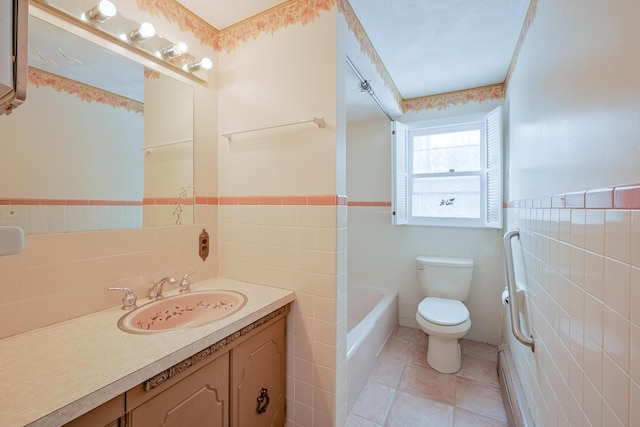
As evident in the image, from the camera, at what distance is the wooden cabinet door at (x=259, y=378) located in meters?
1.10

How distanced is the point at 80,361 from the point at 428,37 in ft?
7.54

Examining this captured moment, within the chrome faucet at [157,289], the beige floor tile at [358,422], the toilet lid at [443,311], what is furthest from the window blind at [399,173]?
the chrome faucet at [157,289]

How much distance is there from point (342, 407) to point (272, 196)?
119cm

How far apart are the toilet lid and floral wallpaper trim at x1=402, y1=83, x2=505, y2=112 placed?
5.98 feet

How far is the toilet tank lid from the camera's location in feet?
7.70

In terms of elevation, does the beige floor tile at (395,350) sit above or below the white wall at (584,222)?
below

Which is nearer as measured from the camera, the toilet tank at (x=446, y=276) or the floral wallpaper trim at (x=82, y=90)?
the floral wallpaper trim at (x=82, y=90)

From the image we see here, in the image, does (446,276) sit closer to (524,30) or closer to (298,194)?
(298,194)

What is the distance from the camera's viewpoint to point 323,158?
4.34 ft

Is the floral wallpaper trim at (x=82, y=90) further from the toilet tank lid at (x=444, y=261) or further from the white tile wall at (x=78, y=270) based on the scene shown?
the toilet tank lid at (x=444, y=261)

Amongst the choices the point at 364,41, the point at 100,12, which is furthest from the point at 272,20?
the point at 100,12

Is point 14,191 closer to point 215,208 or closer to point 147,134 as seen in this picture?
point 147,134

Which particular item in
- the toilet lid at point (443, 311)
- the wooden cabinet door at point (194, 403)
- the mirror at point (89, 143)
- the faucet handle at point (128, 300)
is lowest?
the toilet lid at point (443, 311)

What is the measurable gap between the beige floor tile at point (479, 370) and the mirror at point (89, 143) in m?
2.32
